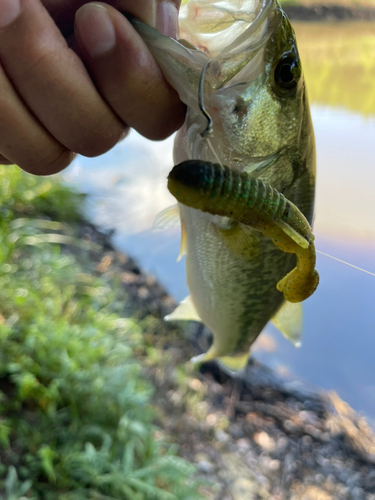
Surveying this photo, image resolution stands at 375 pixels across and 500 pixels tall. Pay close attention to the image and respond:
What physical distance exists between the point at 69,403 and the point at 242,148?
183 centimetres

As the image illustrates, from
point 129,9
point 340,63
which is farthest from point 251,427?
point 340,63

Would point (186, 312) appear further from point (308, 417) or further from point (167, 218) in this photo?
point (308, 417)

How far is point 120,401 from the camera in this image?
2.27 metres

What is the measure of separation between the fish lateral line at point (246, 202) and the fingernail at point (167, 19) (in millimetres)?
504

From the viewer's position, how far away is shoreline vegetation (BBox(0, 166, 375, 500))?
1.99m

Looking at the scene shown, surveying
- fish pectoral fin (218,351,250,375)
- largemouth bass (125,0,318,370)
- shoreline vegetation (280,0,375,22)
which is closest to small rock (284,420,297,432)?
fish pectoral fin (218,351,250,375)

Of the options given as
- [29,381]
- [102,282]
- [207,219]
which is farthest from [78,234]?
[207,219]

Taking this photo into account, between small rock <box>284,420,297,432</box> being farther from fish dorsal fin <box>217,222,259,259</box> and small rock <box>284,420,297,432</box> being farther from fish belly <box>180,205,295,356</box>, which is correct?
fish dorsal fin <box>217,222,259,259</box>

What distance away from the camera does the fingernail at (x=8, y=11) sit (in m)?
0.76

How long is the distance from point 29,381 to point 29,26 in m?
1.70

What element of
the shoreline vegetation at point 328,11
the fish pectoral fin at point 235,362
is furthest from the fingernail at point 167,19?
the shoreline vegetation at point 328,11

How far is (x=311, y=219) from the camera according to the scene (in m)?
1.16

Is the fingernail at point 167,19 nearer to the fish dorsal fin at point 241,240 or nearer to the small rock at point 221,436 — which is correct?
the fish dorsal fin at point 241,240

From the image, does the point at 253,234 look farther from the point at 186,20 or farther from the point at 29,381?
the point at 29,381
